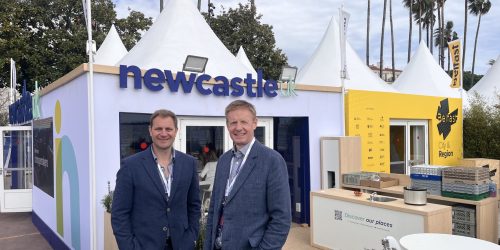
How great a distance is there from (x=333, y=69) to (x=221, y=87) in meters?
7.11

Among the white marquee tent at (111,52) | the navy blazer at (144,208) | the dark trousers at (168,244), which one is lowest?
the dark trousers at (168,244)

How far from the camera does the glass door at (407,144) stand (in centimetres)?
751

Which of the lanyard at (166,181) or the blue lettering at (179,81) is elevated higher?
the blue lettering at (179,81)

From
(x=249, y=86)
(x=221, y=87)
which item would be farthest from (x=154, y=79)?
(x=249, y=86)

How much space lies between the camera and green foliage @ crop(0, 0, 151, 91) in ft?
47.1

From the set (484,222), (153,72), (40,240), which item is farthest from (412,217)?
(40,240)

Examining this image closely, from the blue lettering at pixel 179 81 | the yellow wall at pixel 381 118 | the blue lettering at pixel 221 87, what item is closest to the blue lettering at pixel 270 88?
the blue lettering at pixel 221 87

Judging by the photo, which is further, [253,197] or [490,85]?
[490,85]

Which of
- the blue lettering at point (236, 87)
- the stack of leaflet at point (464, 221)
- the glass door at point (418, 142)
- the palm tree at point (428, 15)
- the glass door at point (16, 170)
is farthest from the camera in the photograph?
the palm tree at point (428, 15)

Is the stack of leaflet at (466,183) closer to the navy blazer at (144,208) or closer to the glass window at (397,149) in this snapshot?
the glass window at (397,149)

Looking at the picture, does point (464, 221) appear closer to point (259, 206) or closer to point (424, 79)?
point (259, 206)

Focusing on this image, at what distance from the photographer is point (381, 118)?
7008mm

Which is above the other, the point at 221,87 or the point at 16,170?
the point at 221,87

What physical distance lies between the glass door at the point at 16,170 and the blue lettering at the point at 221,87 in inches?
182
